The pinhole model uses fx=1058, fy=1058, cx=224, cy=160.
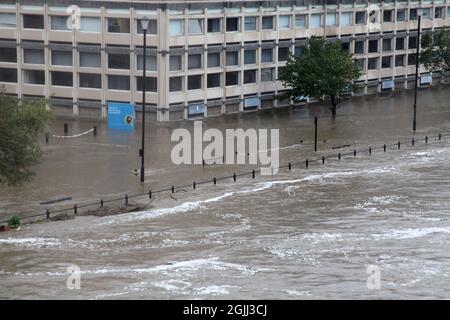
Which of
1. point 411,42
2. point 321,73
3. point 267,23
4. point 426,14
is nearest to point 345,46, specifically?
point 411,42

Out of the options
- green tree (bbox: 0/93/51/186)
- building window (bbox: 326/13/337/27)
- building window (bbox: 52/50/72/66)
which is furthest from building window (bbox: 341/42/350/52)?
green tree (bbox: 0/93/51/186)

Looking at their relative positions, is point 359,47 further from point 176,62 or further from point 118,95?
point 118,95

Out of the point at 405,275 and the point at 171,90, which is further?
the point at 171,90

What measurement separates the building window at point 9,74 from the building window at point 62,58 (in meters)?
3.53

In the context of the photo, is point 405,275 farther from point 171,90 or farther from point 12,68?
point 12,68

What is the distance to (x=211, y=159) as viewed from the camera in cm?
5862

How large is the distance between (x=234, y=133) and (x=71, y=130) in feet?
35.4

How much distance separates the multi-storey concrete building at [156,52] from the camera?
74375mm

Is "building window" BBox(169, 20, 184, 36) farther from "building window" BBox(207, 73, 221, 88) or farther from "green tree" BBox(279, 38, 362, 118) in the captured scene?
"green tree" BBox(279, 38, 362, 118)

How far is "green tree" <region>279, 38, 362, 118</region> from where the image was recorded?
77.8 metres

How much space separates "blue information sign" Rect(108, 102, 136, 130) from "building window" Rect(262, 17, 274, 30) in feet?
50.6

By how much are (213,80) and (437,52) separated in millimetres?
23300

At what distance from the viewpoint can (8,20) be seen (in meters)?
78.7
